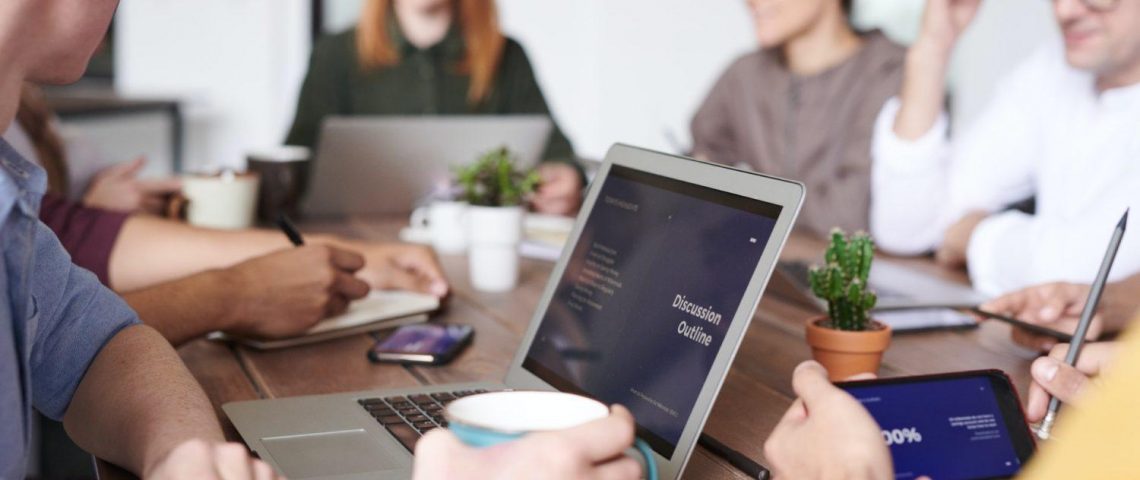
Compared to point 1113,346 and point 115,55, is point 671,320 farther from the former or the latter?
point 115,55

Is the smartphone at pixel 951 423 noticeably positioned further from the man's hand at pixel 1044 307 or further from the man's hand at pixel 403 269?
the man's hand at pixel 403 269

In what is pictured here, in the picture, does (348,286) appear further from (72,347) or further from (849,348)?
(849,348)

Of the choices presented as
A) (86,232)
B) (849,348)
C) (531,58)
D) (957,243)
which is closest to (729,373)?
(849,348)

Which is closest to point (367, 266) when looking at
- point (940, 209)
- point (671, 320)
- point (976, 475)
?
point (671, 320)

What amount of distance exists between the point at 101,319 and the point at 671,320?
0.49 metres

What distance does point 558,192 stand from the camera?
6.69ft

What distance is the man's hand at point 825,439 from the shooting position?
0.64 meters

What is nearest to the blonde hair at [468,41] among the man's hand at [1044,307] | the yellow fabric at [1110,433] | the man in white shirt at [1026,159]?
the man in white shirt at [1026,159]

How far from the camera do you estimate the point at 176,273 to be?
1.42 meters

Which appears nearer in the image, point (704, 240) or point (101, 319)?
point (704, 240)

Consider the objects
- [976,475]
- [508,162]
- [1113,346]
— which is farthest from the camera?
[508,162]

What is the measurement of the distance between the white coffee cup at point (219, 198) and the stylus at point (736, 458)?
3.84 feet

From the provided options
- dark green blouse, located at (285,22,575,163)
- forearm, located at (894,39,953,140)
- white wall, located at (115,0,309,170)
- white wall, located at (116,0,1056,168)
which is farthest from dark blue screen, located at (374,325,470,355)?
white wall, located at (115,0,309,170)

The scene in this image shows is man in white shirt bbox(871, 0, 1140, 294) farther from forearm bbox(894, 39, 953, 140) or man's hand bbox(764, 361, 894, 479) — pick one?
man's hand bbox(764, 361, 894, 479)
